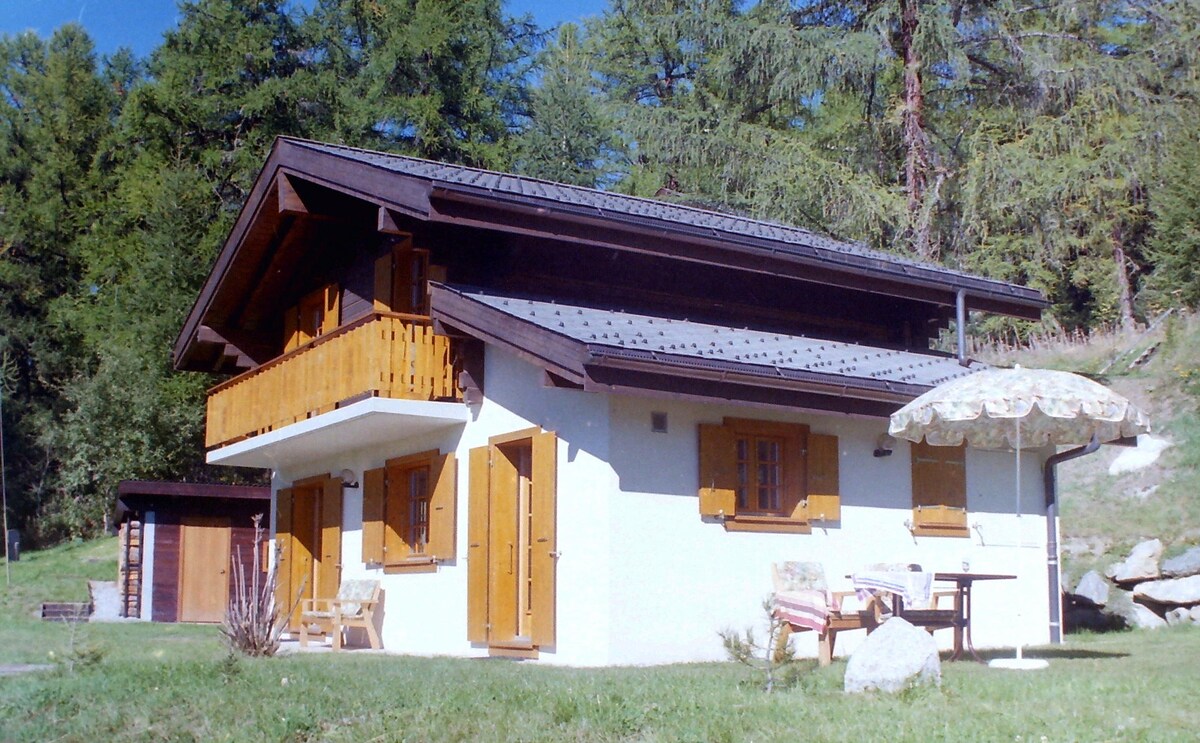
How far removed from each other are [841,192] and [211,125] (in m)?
15.7

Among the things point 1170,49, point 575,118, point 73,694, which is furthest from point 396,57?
point 73,694

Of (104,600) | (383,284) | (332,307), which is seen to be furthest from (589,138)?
(383,284)

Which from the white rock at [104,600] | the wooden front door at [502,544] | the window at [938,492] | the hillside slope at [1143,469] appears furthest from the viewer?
the white rock at [104,600]

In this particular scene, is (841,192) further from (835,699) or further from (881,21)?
(835,699)

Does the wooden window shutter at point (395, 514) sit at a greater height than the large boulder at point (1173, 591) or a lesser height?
greater

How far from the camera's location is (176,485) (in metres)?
22.5

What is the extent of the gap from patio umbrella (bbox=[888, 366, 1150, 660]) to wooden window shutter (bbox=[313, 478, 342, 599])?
7913 millimetres

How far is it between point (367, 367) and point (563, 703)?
6.09 m

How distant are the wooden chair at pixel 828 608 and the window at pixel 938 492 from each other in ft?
4.81

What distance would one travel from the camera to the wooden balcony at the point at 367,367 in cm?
1276

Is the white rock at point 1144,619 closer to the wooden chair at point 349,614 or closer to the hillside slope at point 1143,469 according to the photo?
the hillside slope at point 1143,469

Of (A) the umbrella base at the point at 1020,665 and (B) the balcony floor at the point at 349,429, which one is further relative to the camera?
(B) the balcony floor at the point at 349,429

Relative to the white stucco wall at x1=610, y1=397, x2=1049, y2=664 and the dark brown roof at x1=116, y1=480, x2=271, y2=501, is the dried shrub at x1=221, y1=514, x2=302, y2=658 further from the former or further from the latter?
the dark brown roof at x1=116, y1=480, x2=271, y2=501

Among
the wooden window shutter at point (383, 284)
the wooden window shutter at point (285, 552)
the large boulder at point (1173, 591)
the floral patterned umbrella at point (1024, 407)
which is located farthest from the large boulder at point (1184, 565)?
the wooden window shutter at point (285, 552)
